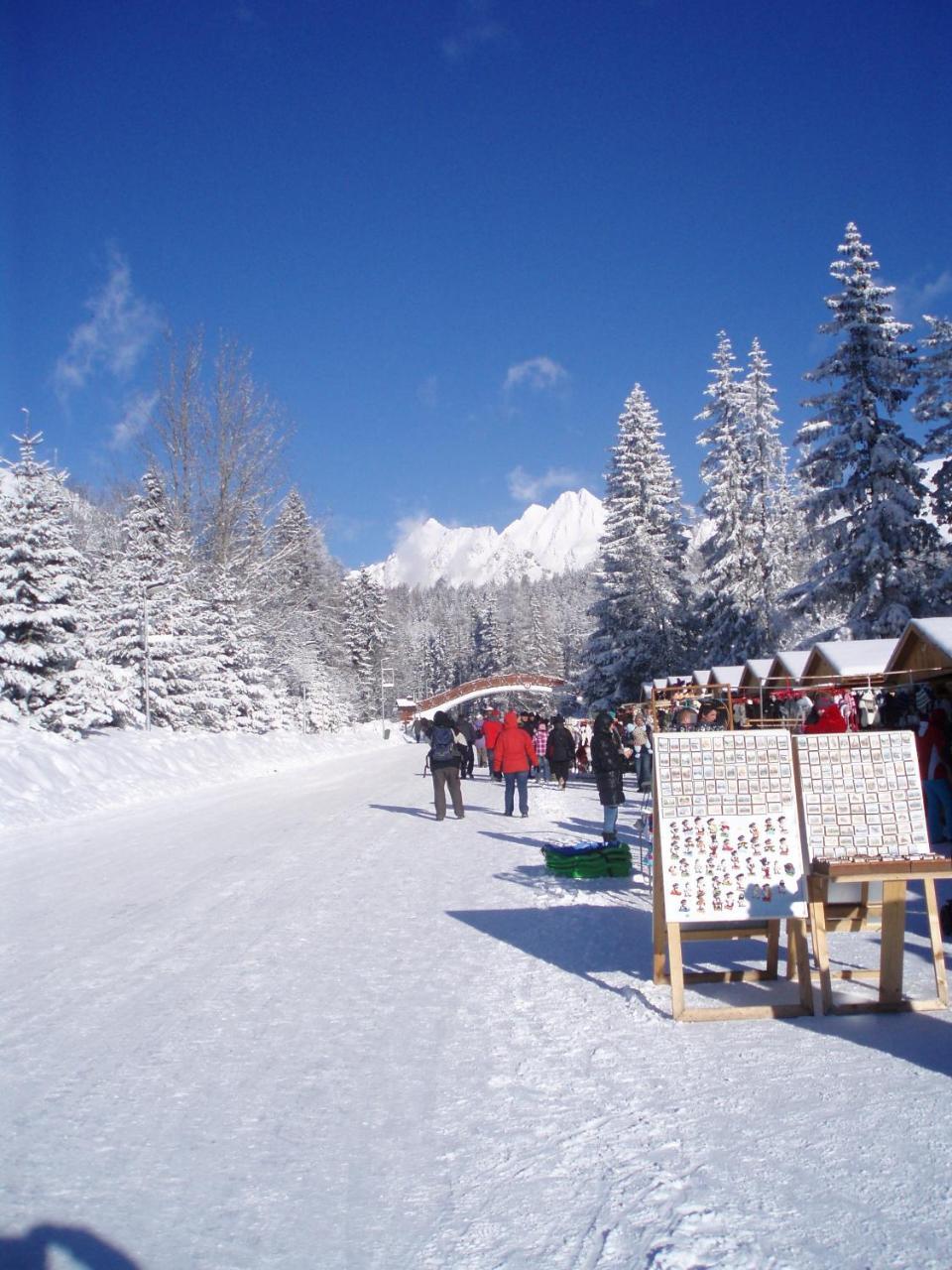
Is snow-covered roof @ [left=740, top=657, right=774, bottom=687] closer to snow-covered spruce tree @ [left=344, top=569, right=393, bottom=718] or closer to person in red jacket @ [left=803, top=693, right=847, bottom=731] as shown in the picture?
person in red jacket @ [left=803, top=693, right=847, bottom=731]

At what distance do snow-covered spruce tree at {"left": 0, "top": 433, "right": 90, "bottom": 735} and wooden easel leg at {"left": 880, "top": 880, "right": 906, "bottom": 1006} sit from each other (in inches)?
832

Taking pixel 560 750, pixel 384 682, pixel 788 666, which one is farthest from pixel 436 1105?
pixel 384 682

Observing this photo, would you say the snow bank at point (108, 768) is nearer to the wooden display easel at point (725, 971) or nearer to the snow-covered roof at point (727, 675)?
the wooden display easel at point (725, 971)

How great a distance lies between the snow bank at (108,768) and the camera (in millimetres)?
16453

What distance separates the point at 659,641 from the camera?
3716 cm

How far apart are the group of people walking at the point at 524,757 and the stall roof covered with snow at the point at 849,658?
12.4ft

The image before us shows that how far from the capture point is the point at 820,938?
5.37 meters

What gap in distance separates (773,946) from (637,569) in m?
32.1

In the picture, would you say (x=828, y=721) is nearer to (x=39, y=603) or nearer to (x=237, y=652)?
(x=39, y=603)

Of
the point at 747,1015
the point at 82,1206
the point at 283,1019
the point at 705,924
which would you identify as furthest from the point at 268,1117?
the point at 705,924

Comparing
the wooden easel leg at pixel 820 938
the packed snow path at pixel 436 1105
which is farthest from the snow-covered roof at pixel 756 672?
the wooden easel leg at pixel 820 938

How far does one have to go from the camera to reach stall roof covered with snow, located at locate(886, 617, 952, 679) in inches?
488

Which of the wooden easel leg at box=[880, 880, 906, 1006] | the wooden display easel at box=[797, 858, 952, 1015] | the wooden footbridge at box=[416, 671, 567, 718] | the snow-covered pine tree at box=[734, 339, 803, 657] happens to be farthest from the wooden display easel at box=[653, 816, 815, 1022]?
the wooden footbridge at box=[416, 671, 567, 718]

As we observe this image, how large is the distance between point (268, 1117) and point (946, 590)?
23054 mm
